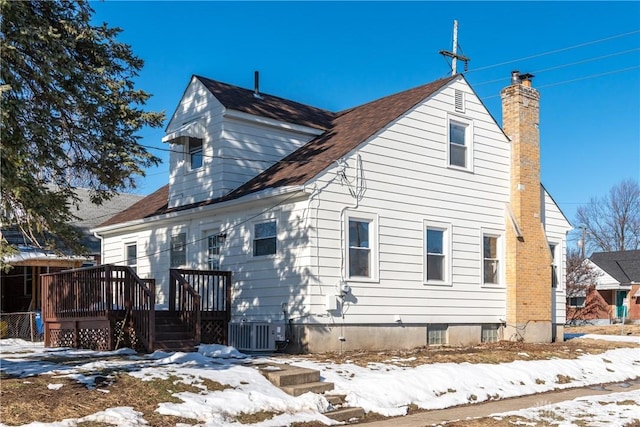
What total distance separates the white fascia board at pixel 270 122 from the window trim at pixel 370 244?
419 cm

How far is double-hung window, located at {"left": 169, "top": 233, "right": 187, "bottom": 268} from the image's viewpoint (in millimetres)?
19203

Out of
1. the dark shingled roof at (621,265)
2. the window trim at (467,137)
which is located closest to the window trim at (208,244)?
the window trim at (467,137)

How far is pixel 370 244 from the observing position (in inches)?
650

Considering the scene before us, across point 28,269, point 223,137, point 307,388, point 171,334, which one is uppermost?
point 223,137

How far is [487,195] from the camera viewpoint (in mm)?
19688

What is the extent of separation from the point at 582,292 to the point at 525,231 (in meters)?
24.9

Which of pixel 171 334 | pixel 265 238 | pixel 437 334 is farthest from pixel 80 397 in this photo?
pixel 437 334

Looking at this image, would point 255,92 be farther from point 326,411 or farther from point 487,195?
point 326,411

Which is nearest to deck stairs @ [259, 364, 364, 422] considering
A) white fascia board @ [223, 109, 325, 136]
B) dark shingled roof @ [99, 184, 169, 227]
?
white fascia board @ [223, 109, 325, 136]

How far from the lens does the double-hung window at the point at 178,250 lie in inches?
756

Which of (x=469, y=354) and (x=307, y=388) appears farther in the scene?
(x=469, y=354)

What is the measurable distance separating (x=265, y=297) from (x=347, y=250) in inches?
87.3

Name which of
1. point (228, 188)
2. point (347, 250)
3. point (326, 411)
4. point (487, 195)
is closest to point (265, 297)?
point (347, 250)

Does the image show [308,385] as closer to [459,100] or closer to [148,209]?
[459,100]
